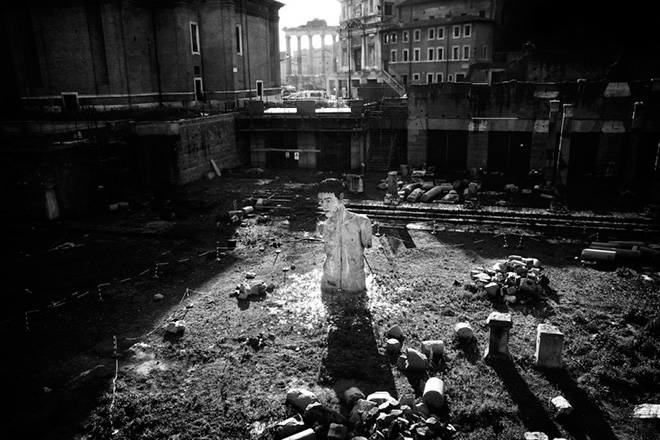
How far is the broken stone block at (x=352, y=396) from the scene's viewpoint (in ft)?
26.8

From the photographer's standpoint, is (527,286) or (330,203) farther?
(527,286)

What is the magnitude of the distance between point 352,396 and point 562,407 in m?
3.34

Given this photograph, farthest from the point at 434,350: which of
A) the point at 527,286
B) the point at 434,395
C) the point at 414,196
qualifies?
the point at 414,196

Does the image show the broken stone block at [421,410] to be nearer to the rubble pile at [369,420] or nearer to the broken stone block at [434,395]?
the rubble pile at [369,420]

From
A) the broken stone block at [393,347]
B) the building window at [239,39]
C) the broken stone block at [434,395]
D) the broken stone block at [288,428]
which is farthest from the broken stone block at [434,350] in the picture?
the building window at [239,39]

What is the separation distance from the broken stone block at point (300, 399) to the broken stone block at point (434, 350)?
2.45 m

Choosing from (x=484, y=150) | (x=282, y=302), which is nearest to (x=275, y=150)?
(x=484, y=150)

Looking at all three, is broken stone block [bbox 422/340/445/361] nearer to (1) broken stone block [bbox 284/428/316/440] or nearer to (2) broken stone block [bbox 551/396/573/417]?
(2) broken stone block [bbox 551/396/573/417]

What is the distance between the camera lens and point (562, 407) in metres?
7.77

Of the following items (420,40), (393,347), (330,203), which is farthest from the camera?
(420,40)

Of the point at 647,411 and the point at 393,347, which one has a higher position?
the point at 393,347

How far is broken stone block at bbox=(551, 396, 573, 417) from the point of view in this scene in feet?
25.4

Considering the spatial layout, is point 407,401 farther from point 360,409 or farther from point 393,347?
point 393,347

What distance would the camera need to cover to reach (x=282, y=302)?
480 inches
